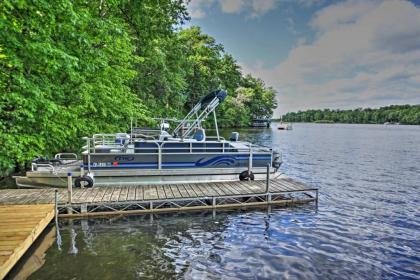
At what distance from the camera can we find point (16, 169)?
44.1ft

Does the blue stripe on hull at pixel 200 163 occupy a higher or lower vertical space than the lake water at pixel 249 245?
higher

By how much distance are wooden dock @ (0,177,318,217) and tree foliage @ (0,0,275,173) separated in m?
1.29

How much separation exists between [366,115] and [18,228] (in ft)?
538

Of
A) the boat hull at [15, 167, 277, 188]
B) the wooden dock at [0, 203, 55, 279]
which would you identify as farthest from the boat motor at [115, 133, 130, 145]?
the wooden dock at [0, 203, 55, 279]

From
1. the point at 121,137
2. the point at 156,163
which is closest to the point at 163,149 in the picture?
the point at 156,163

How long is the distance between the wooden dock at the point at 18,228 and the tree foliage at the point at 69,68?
1.56 meters

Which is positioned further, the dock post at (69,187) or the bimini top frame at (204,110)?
the bimini top frame at (204,110)

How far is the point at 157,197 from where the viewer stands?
852 cm

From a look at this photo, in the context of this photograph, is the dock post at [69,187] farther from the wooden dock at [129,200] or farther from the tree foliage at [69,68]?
the tree foliage at [69,68]

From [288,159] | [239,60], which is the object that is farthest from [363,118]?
[288,159]

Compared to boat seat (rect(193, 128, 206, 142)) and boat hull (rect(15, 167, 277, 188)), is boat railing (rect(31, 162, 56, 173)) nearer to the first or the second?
boat hull (rect(15, 167, 277, 188))

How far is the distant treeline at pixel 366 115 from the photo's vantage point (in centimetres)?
12719

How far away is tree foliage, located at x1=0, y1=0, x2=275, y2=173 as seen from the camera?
6.44m

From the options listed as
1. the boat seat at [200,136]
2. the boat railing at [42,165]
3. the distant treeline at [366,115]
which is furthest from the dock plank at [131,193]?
the distant treeline at [366,115]
